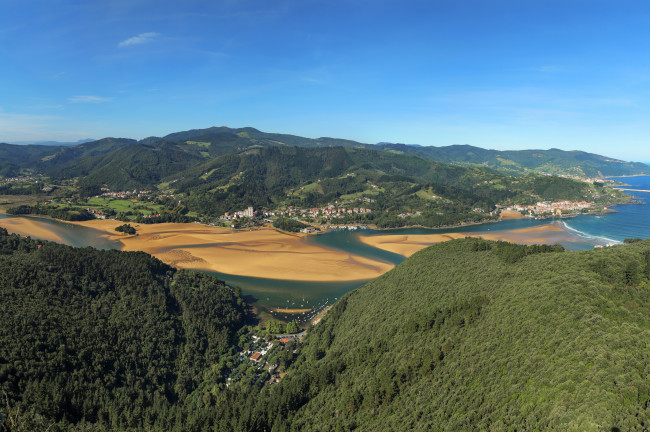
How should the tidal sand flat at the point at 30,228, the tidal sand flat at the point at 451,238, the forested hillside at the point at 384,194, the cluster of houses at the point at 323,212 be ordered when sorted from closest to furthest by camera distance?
the tidal sand flat at the point at 451,238 → the tidal sand flat at the point at 30,228 → the forested hillside at the point at 384,194 → the cluster of houses at the point at 323,212

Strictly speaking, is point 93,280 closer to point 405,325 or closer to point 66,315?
point 66,315

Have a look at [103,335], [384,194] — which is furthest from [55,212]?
[384,194]

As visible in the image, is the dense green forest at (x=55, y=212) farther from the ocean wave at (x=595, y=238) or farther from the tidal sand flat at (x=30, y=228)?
the ocean wave at (x=595, y=238)

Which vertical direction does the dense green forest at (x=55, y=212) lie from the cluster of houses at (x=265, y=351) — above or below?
above

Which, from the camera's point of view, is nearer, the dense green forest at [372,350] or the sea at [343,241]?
the dense green forest at [372,350]

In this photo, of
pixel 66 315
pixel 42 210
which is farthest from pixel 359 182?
pixel 66 315

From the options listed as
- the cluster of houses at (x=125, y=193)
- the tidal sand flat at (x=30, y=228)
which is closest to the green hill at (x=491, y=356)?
the tidal sand flat at (x=30, y=228)
